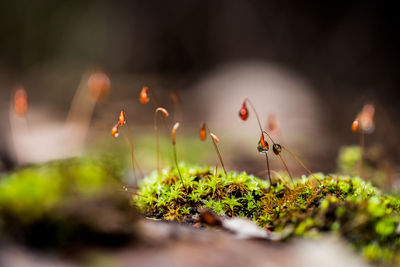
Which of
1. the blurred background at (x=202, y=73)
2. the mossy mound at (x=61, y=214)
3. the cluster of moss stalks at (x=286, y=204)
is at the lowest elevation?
the mossy mound at (x=61, y=214)

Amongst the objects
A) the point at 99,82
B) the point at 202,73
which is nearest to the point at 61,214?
the point at 99,82

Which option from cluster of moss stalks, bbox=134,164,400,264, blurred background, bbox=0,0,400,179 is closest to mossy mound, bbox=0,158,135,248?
cluster of moss stalks, bbox=134,164,400,264

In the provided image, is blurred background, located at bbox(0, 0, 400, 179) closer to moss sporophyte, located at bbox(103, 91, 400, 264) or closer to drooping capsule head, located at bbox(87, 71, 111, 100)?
drooping capsule head, located at bbox(87, 71, 111, 100)

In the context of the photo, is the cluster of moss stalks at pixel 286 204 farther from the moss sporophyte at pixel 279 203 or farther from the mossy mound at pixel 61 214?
the mossy mound at pixel 61 214

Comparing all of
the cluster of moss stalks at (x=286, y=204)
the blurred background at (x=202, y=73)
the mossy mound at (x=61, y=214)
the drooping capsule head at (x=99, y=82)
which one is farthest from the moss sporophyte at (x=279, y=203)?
the blurred background at (x=202, y=73)

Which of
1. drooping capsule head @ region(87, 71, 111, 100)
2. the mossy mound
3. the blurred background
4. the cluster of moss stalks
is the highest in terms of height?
the blurred background

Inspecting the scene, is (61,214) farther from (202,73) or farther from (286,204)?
(202,73)

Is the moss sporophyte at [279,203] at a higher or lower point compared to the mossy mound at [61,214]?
higher
